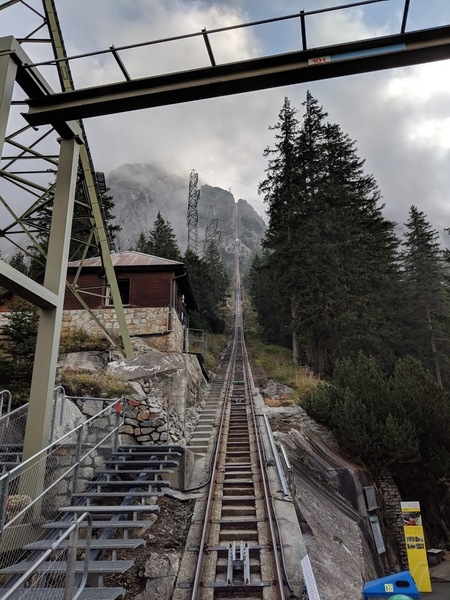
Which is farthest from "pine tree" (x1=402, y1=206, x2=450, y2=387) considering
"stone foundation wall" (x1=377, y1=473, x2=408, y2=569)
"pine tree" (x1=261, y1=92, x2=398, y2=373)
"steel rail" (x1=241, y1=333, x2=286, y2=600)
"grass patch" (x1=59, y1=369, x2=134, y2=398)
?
"grass patch" (x1=59, y1=369, x2=134, y2=398)

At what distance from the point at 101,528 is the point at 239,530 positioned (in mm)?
2417

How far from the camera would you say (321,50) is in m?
6.56

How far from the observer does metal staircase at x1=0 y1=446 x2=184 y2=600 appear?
13.0ft

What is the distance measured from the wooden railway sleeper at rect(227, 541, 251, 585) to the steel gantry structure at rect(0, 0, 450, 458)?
3.57 meters

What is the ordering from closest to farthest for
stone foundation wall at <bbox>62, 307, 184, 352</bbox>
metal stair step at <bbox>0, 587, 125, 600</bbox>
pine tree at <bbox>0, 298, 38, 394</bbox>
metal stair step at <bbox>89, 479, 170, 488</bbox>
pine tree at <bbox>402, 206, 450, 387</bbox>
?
metal stair step at <bbox>0, 587, 125, 600</bbox>
metal stair step at <bbox>89, 479, 170, 488</bbox>
pine tree at <bbox>0, 298, 38, 394</bbox>
stone foundation wall at <bbox>62, 307, 184, 352</bbox>
pine tree at <bbox>402, 206, 450, 387</bbox>

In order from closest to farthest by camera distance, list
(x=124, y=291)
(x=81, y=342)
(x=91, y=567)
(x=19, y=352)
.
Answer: (x=91, y=567), (x=19, y=352), (x=81, y=342), (x=124, y=291)

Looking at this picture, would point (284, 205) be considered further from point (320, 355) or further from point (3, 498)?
point (3, 498)

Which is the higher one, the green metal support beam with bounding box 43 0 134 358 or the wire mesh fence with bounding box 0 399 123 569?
the green metal support beam with bounding box 43 0 134 358

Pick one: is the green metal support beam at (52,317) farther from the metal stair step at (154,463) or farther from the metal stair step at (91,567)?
the metal stair step at (154,463)

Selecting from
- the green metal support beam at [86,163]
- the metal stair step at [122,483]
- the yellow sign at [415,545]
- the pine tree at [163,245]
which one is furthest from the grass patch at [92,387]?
the pine tree at [163,245]

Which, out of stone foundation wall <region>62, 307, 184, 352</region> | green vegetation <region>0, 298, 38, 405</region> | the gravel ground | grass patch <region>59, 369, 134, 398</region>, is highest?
stone foundation wall <region>62, 307, 184, 352</region>

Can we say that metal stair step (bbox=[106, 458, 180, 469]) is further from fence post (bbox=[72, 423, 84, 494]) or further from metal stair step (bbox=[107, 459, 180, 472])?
fence post (bbox=[72, 423, 84, 494])

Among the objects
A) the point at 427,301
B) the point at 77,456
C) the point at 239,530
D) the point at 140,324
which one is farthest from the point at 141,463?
the point at 427,301

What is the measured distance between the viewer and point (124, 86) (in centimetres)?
700
